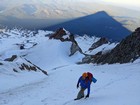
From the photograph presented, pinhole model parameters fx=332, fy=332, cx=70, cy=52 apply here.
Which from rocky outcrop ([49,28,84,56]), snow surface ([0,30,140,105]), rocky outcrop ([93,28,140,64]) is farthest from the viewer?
rocky outcrop ([49,28,84,56])

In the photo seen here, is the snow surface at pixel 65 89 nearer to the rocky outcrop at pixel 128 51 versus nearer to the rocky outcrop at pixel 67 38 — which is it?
the rocky outcrop at pixel 128 51

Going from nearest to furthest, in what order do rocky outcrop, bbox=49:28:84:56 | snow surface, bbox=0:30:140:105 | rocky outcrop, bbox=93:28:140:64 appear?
snow surface, bbox=0:30:140:105 → rocky outcrop, bbox=93:28:140:64 → rocky outcrop, bbox=49:28:84:56

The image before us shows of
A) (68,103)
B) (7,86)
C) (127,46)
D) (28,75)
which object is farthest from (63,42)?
(68,103)

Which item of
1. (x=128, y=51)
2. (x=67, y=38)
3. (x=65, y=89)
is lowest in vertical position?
(x=65, y=89)

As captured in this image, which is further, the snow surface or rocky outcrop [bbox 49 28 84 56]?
rocky outcrop [bbox 49 28 84 56]

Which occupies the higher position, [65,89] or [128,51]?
[128,51]

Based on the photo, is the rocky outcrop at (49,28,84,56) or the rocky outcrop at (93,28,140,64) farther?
the rocky outcrop at (49,28,84,56)

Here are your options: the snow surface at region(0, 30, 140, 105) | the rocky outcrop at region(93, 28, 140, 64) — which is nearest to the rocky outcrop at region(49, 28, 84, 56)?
the rocky outcrop at region(93, 28, 140, 64)

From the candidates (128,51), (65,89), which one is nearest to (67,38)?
(128,51)

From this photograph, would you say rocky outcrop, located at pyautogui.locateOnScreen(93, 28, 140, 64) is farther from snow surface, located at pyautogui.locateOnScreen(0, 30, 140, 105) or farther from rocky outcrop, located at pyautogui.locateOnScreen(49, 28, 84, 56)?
rocky outcrop, located at pyautogui.locateOnScreen(49, 28, 84, 56)

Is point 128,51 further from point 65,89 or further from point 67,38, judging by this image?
point 67,38

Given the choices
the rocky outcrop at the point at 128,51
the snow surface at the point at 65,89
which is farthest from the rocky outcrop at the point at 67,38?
the snow surface at the point at 65,89

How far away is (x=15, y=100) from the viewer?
82.0ft

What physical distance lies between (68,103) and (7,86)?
38.1 ft
